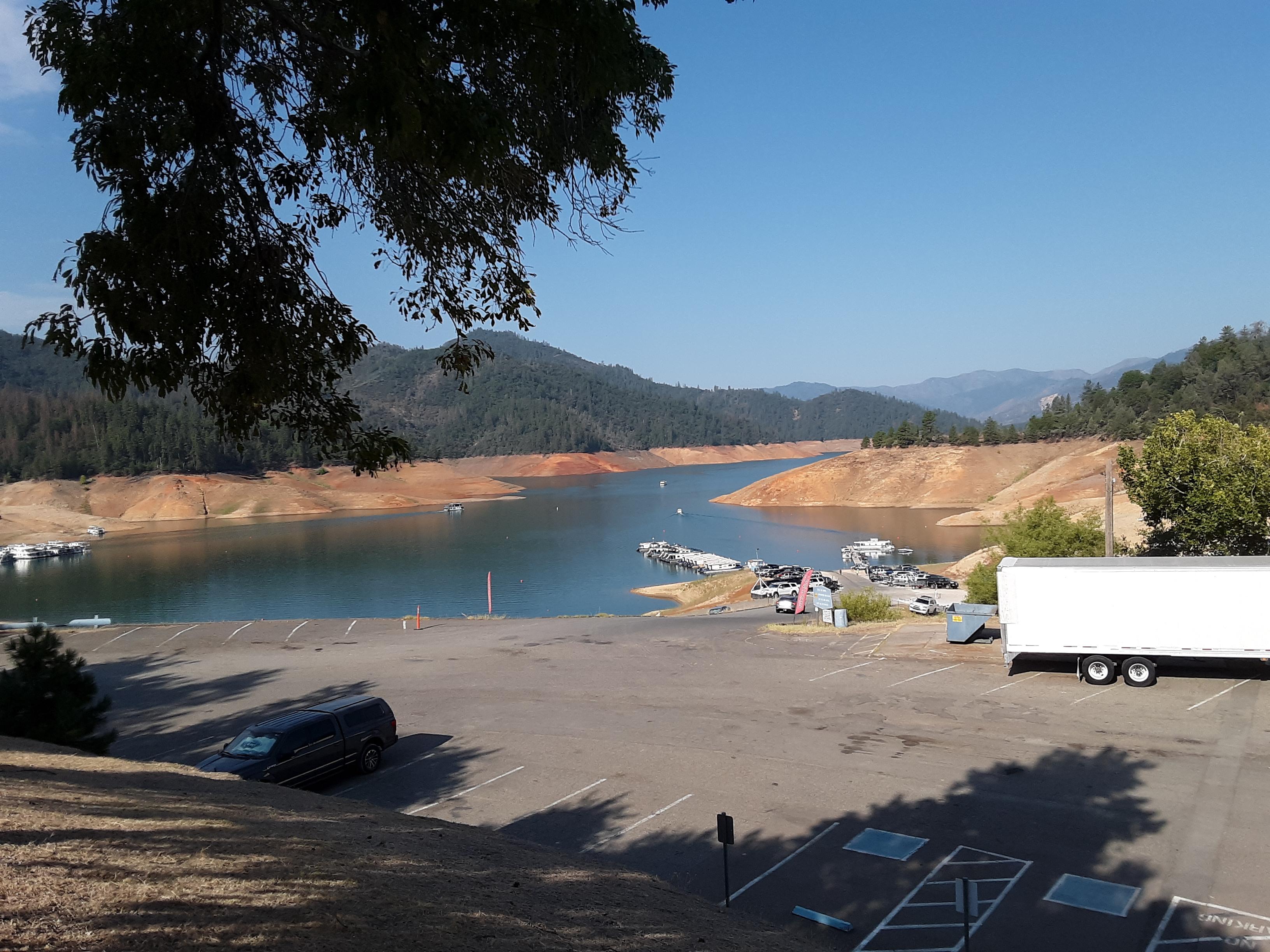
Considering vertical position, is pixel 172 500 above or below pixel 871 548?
above

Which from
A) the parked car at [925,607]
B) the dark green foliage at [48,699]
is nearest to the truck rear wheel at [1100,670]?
the parked car at [925,607]

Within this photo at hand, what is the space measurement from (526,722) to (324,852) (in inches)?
459

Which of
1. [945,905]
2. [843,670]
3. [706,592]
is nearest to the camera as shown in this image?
[945,905]

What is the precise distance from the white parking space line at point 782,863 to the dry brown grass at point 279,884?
142cm

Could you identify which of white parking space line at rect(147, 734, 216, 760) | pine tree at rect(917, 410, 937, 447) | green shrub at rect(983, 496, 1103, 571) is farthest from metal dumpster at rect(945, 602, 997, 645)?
pine tree at rect(917, 410, 937, 447)

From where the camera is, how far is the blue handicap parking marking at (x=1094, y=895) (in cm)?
941

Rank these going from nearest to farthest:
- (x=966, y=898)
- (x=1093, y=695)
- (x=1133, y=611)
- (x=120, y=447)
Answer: (x=966, y=898) → (x=1093, y=695) → (x=1133, y=611) → (x=120, y=447)

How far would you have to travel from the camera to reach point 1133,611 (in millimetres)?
18719

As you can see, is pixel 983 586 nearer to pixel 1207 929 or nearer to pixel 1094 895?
pixel 1094 895

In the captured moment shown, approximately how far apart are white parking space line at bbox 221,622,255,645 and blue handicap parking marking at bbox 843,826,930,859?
26742 millimetres

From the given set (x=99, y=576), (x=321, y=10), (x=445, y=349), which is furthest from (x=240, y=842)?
(x=99, y=576)

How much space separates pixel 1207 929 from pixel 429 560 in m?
68.9

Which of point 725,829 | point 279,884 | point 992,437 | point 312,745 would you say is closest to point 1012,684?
point 725,829

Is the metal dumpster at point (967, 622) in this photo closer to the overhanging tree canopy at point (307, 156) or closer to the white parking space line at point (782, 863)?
the white parking space line at point (782, 863)
